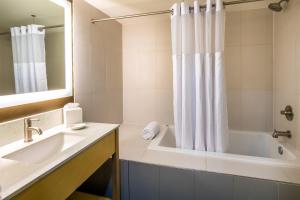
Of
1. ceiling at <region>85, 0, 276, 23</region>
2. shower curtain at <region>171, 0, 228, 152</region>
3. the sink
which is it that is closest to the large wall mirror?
the sink

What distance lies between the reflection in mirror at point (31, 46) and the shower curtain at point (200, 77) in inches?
36.8

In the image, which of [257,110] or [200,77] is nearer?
[200,77]

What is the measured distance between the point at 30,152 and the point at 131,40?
5.99 ft

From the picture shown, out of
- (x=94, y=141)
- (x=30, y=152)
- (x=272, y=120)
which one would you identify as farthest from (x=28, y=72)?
(x=272, y=120)

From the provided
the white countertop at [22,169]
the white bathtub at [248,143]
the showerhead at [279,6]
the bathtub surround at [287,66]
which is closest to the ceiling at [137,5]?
the showerhead at [279,6]

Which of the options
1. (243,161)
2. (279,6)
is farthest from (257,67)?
(243,161)

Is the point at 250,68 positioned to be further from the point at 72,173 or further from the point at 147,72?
the point at 72,173

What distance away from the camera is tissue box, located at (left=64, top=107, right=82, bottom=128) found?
1297mm

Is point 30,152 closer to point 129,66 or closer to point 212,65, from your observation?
point 212,65

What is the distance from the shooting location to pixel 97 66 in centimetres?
189

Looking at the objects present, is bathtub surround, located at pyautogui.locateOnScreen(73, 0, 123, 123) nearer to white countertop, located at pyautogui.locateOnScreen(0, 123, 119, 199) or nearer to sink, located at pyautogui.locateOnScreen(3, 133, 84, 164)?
sink, located at pyautogui.locateOnScreen(3, 133, 84, 164)

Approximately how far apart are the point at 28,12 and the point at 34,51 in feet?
0.79

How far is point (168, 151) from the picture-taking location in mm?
1459

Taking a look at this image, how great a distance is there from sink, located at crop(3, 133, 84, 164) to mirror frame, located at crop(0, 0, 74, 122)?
0.74 feet
